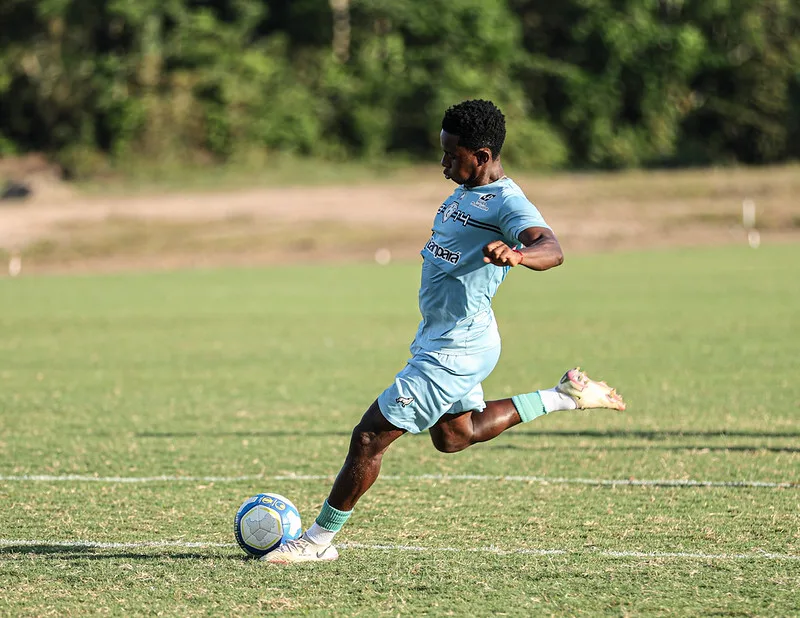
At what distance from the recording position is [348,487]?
6340 mm

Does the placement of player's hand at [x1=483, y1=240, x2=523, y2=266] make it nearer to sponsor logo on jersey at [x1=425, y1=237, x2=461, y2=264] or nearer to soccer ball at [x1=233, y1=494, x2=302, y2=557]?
sponsor logo on jersey at [x1=425, y1=237, x2=461, y2=264]

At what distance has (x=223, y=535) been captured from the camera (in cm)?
702

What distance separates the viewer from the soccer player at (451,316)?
A: 245 inches

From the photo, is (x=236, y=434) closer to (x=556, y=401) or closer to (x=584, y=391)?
(x=556, y=401)

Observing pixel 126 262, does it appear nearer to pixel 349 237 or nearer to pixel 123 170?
pixel 349 237

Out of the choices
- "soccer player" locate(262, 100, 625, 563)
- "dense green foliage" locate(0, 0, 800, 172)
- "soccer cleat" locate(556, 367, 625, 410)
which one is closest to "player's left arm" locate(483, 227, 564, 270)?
"soccer player" locate(262, 100, 625, 563)

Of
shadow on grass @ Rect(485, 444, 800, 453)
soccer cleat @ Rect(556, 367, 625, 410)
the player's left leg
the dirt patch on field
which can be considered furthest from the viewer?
the dirt patch on field

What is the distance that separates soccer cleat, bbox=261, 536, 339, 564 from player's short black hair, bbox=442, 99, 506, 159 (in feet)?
7.06

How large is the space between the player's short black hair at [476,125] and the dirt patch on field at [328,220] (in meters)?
28.5

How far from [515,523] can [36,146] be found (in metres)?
43.8

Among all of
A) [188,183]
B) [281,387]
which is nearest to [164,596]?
[281,387]

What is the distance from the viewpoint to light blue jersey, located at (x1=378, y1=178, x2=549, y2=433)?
623cm

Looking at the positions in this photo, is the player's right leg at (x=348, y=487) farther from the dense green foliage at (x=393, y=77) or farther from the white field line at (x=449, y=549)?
the dense green foliage at (x=393, y=77)

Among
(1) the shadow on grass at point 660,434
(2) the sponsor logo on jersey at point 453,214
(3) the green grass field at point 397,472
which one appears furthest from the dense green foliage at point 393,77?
(2) the sponsor logo on jersey at point 453,214
